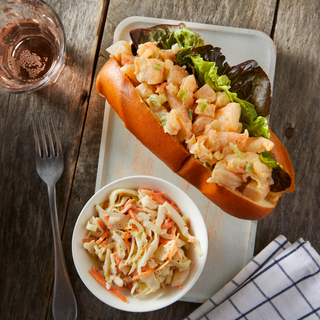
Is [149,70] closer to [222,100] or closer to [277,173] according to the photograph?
[222,100]

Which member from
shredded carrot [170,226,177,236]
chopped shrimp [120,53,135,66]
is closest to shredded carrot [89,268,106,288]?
shredded carrot [170,226,177,236]

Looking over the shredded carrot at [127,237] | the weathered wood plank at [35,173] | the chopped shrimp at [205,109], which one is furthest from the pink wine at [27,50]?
the shredded carrot at [127,237]

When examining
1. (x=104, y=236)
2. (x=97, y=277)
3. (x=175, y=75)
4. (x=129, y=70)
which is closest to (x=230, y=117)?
(x=175, y=75)

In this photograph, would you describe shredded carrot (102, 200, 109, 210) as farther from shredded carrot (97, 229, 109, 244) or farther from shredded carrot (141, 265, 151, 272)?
shredded carrot (141, 265, 151, 272)

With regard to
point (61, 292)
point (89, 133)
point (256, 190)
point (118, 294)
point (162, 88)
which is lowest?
point (61, 292)

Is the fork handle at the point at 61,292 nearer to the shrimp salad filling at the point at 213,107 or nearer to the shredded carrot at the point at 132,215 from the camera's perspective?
the shredded carrot at the point at 132,215

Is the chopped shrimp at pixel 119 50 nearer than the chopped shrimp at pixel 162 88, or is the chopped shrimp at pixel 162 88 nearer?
the chopped shrimp at pixel 162 88
